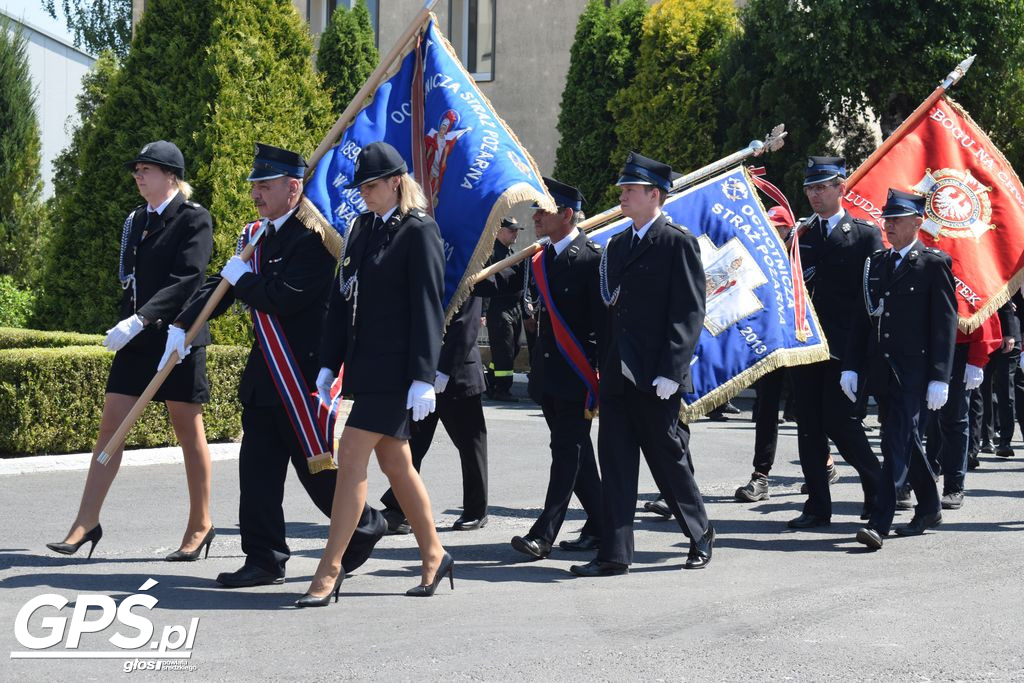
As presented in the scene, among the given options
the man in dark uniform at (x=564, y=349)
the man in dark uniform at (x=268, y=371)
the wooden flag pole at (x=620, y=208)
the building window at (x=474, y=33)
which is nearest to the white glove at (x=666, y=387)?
the man in dark uniform at (x=564, y=349)

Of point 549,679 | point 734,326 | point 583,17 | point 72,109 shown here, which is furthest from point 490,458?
point 72,109

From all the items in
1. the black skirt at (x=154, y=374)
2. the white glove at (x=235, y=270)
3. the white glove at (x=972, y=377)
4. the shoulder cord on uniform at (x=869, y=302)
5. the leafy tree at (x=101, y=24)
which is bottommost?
the white glove at (x=972, y=377)

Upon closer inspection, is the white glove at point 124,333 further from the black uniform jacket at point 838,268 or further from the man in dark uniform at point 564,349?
the black uniform jacket at point 838,268

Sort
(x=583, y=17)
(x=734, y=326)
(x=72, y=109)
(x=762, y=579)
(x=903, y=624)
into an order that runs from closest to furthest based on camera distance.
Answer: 1. (x=903, y=624)
2. (x=762, y=579)
3. (x=734, y=326)
4. (x=583, y=17)
5. (x=72, y=109)

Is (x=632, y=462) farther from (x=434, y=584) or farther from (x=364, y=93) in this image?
(x=364, y=93)

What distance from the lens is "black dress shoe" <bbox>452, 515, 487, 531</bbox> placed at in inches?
321

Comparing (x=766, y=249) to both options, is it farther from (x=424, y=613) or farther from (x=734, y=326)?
(x=424, y=613)

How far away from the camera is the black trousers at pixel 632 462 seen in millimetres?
6820

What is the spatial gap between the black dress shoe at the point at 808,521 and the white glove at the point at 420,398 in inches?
127

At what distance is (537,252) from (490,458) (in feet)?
13.4

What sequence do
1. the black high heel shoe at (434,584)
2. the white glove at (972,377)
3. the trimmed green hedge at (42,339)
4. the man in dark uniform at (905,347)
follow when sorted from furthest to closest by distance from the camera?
the trimmed green hedge at (42,339) → the white glove at (972,377) → the man in dark uniform at (905,347) → the black high heel shoe at (434,584)

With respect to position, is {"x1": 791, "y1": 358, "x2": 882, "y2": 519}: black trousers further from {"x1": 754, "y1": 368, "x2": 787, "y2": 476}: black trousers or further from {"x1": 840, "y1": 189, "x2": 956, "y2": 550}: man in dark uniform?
{"x1": 754, "y1": 368, "x2": 787, "y2": 476}: black trousers

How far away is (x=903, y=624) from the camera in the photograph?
5.83 metres

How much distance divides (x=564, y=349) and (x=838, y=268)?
2151 millimetres
